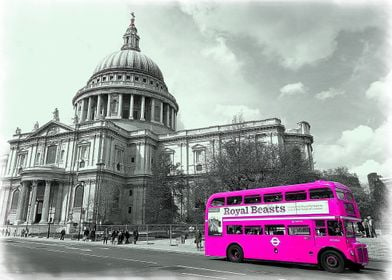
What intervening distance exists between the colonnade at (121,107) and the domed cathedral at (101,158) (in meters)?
0.23

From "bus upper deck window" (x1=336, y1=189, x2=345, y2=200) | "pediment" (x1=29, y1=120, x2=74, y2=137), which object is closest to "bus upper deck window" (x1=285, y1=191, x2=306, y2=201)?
"bus upper deck window" (x1=336, y1=189, x2=345, y2=200)

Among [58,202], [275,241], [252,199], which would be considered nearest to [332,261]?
[275,241]

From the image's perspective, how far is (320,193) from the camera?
15.6 m

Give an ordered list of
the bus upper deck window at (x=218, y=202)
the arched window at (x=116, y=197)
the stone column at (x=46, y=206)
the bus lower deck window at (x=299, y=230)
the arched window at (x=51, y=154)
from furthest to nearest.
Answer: the arched window at (x=51, y=154), the arched window at (x=116, y=197), the stone column at (x=46, y=206), the bus upper deck window at (x=218, y=202), the bus lower deck window at (x=299, y=230)

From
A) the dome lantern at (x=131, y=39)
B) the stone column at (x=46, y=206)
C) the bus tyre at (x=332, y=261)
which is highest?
the dome lantern at (x=131, y=39)

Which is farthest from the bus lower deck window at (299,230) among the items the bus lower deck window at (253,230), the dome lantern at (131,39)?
the dome lantern at (131,39)

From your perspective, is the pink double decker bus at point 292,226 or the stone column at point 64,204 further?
the stone column at point 64,204

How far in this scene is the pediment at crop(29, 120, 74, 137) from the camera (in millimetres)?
56562

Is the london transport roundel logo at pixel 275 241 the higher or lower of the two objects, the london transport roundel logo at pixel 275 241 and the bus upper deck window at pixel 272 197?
the lower

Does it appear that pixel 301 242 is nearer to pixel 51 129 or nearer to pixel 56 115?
pixel 51 129

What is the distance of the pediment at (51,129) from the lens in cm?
5656

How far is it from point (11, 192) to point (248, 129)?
45796 millimetres

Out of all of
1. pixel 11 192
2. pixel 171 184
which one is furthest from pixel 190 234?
pixel 11 192

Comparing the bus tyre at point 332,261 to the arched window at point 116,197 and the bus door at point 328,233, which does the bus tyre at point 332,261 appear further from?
the arched window at point 116,197
